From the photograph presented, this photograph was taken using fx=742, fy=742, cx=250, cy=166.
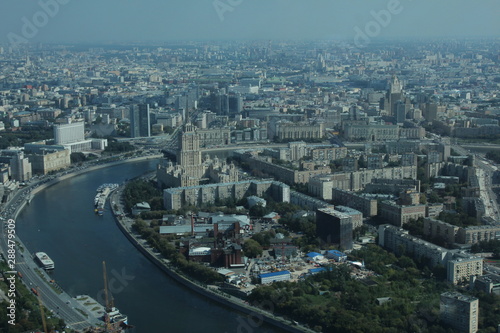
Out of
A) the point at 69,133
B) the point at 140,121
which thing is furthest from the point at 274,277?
the point at 140,121

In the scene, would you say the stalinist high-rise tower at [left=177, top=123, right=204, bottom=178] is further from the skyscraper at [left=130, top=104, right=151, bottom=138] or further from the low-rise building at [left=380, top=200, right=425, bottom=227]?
the skyscraper at [left=130, top=104, right=151, bottom=138]

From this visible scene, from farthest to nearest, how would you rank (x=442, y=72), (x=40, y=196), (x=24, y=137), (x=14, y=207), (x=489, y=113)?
(x=442, y=72), (x=489, y=113), (x=24, y=137), (x=40, y=196), (x=14, y=207)

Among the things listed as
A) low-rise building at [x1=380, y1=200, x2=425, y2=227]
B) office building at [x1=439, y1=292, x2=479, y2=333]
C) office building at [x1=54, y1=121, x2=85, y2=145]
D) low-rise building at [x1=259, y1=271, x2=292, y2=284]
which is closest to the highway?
low-rise building at [x1=259, y1=271, x2=292, y2=284]

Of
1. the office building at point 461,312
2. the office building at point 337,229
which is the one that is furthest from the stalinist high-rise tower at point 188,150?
the office building at point 461,312

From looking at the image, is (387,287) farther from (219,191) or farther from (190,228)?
(219,191)

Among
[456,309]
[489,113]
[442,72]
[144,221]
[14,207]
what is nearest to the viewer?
[456,309]

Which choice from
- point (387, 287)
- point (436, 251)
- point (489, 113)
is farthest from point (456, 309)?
point (489, 113)
